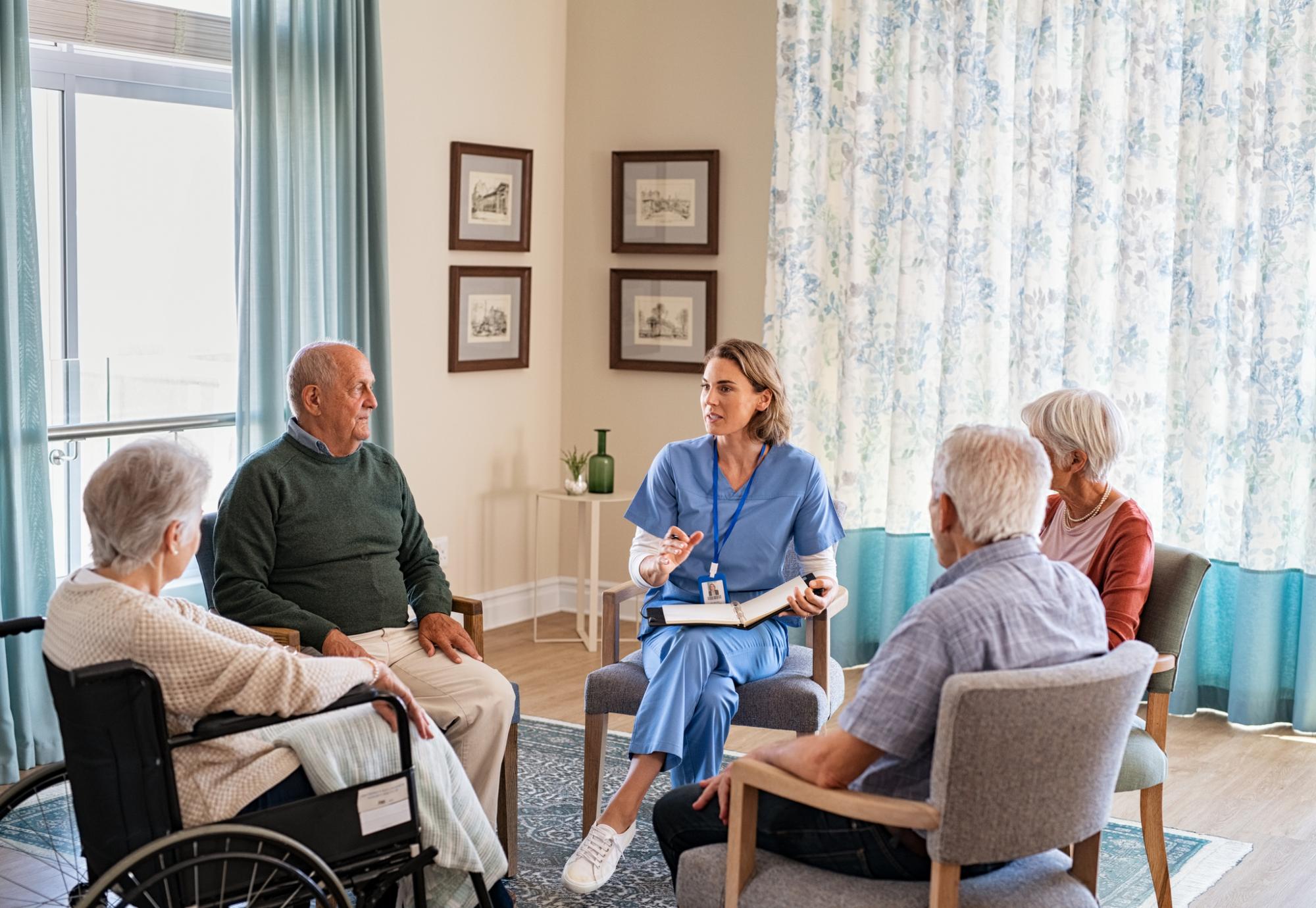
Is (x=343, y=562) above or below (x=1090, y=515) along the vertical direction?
below

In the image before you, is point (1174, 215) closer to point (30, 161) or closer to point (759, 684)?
point (759, 684)

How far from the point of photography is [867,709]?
7.02 feet

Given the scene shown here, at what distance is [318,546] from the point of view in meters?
3.30

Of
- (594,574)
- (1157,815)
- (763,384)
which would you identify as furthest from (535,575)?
(1157,815)

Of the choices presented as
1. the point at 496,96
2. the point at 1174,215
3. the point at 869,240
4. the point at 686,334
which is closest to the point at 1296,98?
the point at 1174,215

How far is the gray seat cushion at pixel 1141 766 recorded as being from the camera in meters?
2.96

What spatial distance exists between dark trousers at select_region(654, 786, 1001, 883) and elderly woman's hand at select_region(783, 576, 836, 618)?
105 cm

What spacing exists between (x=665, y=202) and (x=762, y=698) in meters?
2.99

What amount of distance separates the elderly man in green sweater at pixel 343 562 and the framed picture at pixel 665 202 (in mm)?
2638

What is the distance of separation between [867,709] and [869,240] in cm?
338

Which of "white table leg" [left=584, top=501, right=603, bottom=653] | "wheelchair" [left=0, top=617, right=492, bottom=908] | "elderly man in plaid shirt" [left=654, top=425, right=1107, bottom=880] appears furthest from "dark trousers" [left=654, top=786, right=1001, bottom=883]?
"white table leg" [left=584, top=501, right=603, bottom=653]

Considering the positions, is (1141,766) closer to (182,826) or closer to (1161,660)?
(1161,660)

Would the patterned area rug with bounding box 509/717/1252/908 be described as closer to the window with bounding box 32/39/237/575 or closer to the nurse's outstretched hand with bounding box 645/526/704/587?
the nurse's outstretched hand with bounding box 645/526/704/587

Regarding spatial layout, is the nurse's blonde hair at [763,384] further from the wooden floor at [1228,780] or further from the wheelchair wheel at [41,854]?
the wheelchair wheel at [41,854]
